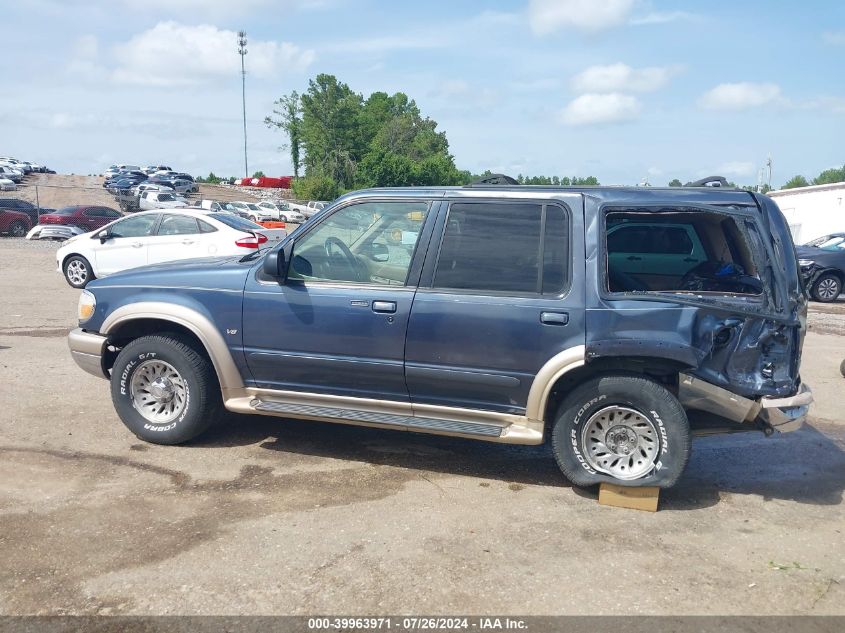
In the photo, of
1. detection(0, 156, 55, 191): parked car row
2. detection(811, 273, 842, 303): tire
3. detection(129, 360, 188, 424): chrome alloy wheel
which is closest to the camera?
detection(129, 360, 188, 424): chrome alloy wheel

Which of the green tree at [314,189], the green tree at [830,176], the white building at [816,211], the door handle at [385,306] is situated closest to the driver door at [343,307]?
the door handle at [385,306]

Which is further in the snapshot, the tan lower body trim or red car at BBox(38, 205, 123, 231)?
red car at BBox(38, 205, 123, 231)

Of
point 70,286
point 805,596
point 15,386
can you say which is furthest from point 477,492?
point 70,286

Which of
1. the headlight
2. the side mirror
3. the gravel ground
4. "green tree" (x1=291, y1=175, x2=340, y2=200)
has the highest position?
"green tree" (x1=291, y1=175, x2=340, y2=200)

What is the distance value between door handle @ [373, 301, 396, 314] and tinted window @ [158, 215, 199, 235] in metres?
9.87

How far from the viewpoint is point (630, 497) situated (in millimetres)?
4738

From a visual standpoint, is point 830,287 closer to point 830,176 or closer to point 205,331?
point 205,331

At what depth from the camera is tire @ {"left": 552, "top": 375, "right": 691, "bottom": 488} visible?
15.1ft

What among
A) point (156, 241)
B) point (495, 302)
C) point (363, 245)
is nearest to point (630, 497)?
point (495, 302)

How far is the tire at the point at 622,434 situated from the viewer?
15.1 ft

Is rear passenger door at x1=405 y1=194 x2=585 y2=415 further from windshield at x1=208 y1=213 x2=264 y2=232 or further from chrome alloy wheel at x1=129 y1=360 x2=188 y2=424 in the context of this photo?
windshield at x1=208 y1=213 x2=264 y2=232

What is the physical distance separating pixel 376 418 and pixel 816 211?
31.9 m

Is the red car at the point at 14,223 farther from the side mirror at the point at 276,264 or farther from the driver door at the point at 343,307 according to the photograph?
the side mirror at the point at 276,264

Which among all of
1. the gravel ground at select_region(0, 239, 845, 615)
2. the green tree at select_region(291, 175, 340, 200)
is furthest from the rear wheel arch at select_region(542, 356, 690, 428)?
the green tree at select_region(291, 175, 340, 200)
